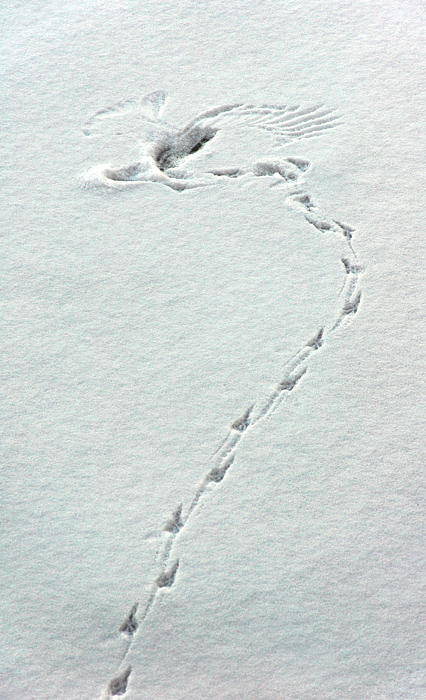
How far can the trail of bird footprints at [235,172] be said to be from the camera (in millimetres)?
1596

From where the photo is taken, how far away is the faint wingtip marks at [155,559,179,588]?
1417 mm

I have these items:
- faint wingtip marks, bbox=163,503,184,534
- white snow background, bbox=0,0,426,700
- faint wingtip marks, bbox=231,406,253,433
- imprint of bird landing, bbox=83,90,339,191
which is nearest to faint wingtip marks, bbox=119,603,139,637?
white snow background, bbox=0,0,426,700

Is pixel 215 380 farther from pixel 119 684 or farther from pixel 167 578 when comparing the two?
pixel 119 684

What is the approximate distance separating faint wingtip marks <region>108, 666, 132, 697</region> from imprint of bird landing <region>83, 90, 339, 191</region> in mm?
1327

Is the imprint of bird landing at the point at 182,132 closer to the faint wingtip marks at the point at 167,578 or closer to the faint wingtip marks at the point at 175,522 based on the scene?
the faint wingtip marks at the point at 175,522

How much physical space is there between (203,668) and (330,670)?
0.82 ft

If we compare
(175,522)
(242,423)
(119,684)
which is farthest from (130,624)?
(242,423)

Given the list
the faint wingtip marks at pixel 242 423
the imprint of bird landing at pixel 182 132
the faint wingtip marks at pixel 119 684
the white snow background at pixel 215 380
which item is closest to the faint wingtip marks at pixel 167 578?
the white snow background at pixel 215 380

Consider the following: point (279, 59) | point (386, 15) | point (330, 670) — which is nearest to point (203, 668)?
point (330, 670)

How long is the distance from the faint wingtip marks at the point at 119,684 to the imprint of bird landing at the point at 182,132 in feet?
4.36

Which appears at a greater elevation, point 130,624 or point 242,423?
point 242,423

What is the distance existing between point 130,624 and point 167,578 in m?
0.12

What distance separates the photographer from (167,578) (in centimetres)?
142

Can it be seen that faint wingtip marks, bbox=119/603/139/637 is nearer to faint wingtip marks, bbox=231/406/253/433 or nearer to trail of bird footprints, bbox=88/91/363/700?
trail of bird footprints, bbox=88/91/363/700
